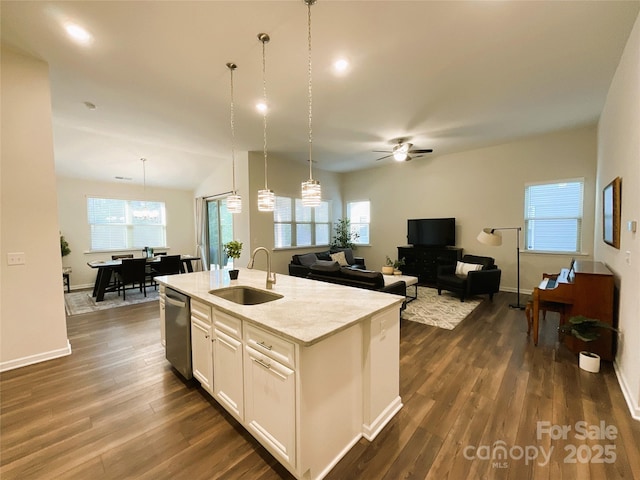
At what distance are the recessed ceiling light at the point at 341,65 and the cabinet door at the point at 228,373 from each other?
2783 millimetres

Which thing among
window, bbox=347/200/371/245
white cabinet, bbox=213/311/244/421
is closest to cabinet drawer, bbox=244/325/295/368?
white cabinet, bbox=213/311/244/421

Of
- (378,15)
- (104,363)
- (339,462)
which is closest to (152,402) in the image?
(104,363)

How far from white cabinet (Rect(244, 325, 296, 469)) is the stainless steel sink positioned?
709mm

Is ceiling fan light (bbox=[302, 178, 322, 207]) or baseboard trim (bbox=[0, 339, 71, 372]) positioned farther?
baseboard trim (bbox=[0, 339, 71, 372])

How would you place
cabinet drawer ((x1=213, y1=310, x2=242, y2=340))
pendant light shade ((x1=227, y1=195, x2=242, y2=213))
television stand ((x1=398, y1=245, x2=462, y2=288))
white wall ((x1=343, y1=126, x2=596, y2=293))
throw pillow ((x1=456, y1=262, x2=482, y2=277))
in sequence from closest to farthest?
cabinet drawer ((x1=213, y1=310, x2=242, y2=340))
pendant light shade ((x1=227, y1=195, x2=242, y2=213))
white wall ((x1=343, y1=126, x2=596, y2=293))
throw pillow ((x1=456, y1=262, x2=482, y2=277))
television stand ((x1=398, y1=245, x2=462, y2=288))

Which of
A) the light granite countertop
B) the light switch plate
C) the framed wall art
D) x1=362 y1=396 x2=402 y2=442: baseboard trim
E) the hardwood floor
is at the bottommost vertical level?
the hardwood floor

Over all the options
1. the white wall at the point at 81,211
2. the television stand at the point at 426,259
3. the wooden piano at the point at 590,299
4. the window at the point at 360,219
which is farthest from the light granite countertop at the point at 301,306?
the window at the point at 360,219

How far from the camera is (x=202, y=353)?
223 centimetres

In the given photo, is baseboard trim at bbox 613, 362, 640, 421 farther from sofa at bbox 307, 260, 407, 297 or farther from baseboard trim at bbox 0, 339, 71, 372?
baseboard trim at bbox 0, 339, 71, 372

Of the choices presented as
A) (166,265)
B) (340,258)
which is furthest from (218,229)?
(340,258)

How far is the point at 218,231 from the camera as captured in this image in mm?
7402

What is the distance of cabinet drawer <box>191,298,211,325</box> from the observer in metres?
2.10

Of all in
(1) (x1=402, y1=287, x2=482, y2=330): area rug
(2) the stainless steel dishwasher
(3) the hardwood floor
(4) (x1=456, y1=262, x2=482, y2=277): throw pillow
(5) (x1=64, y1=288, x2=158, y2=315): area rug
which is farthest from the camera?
(4) (x1=456, y1=262, x2=482, y2=277): throw pillow

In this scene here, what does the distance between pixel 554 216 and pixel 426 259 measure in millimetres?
2520
